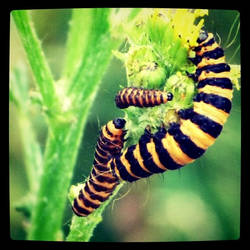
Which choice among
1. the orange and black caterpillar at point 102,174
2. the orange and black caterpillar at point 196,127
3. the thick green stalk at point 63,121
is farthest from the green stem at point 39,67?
the orange and black caterpillar at point 196,127

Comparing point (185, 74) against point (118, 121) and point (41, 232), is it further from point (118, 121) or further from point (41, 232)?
point (41, 232)

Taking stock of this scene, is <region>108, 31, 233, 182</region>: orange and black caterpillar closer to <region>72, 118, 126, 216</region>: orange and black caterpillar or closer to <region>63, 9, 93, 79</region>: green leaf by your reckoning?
<region>72, 118, 126, 216</region>: orange and black caterpillar

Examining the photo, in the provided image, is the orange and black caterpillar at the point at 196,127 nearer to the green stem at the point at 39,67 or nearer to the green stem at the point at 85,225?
the green stem at the point at 85,225

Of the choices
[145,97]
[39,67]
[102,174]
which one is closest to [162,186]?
[102,174]

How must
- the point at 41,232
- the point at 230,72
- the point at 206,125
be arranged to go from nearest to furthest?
the point at 206,125 < the point at 230,72 < the point at 41,232

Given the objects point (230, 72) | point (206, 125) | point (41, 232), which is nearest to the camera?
point (206, 125)

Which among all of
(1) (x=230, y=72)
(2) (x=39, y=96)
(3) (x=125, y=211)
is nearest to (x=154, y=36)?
(1) (x=230, y=72)

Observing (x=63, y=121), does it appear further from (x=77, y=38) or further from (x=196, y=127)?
(x=196, y=127)
